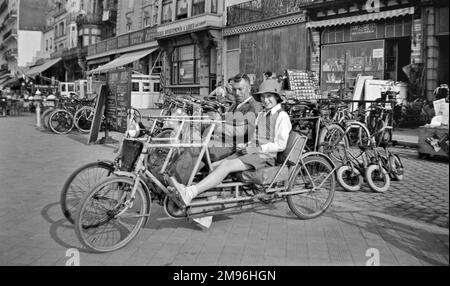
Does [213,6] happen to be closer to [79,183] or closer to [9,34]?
[79,183]

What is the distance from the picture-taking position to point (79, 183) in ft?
15.5

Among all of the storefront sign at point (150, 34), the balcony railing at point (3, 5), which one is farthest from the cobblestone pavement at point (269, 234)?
the balcony railing at point (3, 5)

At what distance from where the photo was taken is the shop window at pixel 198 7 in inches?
885

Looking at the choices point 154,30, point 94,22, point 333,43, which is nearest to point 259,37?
point 333,43

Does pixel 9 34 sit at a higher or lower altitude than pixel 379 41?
higher

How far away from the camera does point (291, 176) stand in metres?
4.98

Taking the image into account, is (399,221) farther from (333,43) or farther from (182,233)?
(333,43)

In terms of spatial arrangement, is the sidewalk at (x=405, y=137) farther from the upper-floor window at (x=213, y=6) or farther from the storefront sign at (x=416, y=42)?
the upper-floor window at (x=213, y=6)

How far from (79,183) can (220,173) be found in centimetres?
145

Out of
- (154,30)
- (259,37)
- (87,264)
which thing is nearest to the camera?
(87,264)

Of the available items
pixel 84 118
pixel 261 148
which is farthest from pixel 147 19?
pixel 261 148

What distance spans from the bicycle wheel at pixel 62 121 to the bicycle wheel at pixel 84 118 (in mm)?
248

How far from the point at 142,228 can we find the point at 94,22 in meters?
35.0
